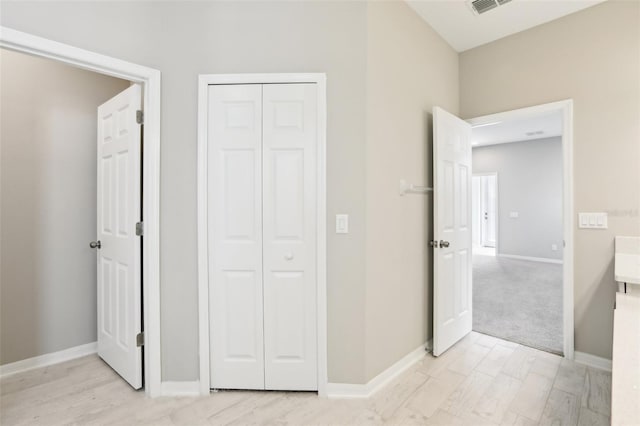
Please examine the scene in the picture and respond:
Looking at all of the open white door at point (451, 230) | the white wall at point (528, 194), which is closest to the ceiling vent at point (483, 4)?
the open white door at point (451, 230)

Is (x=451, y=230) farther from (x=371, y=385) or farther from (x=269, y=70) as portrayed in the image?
(x=269, y=70)

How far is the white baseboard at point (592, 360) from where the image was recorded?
222cm

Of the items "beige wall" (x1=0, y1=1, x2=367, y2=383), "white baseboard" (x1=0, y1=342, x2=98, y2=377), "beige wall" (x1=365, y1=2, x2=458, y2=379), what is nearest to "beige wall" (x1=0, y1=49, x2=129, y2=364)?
"white baseboard" (x1=0, y1=342, x2=98, y2=377)

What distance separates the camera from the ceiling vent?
2.24 metres

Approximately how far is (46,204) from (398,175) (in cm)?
278

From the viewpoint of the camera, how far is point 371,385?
1.96 metres

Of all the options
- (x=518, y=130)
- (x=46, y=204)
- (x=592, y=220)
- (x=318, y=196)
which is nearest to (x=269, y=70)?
(x=318, y=196)

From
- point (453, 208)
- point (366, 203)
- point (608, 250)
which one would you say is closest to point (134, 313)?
point (366, 203)

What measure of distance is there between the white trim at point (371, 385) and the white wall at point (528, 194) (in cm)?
589

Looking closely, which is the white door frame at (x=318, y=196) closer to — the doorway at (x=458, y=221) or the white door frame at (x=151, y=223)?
the white door frame at (x=151, y=223)

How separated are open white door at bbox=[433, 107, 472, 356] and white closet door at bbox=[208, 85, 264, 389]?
1.42 meters

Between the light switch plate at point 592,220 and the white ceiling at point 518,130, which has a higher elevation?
the white ceiling at point 518,130

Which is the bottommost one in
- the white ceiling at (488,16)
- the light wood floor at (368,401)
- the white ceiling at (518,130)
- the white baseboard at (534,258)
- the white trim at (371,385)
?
the light wood floor at (368,401)

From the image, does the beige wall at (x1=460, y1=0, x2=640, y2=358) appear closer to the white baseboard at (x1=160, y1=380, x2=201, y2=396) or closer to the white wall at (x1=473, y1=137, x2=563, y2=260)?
the white baseboard at (x1=160, y1=380, x2=201, y2=396)
